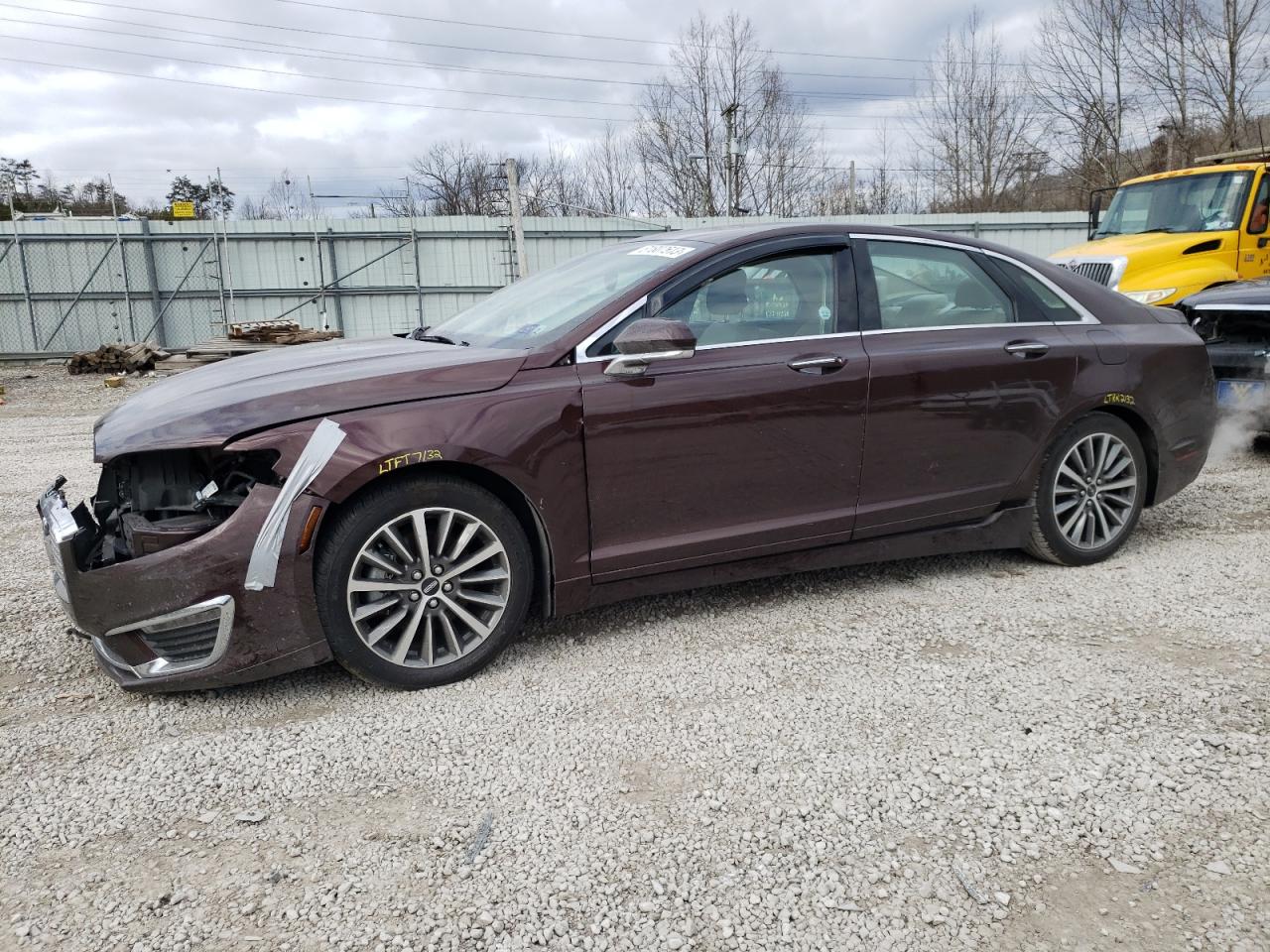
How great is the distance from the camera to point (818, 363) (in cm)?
384

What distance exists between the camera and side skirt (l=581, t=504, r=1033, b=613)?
3676 mm

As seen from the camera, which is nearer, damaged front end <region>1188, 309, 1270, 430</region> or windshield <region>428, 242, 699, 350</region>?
windshield <region>428, 242, 699, 350</region>

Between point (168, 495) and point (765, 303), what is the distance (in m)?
2.38

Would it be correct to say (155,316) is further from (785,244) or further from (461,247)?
(785,244)

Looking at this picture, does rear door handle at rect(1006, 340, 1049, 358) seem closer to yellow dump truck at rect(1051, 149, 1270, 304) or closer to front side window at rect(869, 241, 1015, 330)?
front side window at rect(869, 241, 1015, 330)

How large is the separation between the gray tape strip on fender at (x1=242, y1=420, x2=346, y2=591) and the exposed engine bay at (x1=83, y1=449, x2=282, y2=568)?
0.06m

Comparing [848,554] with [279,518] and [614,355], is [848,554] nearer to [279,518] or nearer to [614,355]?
[614,355]

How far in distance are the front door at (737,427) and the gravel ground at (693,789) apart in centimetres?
45

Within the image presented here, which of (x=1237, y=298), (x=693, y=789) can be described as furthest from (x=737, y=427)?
(x=1237, y=298)

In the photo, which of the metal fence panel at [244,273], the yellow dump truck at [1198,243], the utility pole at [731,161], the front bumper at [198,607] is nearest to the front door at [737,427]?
the front bumper at [198,607]

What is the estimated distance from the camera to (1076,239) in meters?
25.4

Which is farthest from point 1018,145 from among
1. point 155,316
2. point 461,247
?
point 155,316

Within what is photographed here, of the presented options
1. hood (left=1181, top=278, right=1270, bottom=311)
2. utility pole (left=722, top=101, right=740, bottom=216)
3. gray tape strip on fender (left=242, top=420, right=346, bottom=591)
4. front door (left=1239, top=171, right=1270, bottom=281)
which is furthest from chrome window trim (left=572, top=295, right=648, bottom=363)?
utility pole (left=722, top=101, right=740, bottom=216)

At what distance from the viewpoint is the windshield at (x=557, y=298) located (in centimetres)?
376
